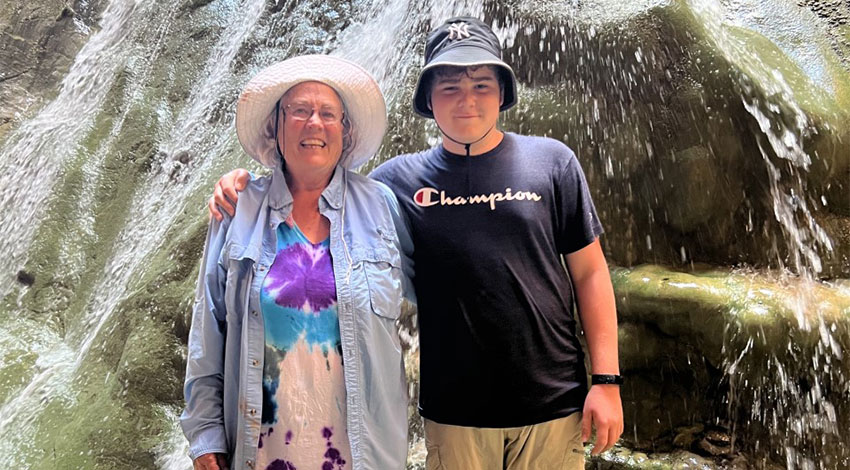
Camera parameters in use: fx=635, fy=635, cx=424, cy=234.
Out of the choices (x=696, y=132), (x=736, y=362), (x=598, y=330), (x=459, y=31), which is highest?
(x=696, y=132)

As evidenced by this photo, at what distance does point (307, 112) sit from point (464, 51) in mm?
515

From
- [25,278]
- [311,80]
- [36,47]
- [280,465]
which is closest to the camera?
[280,465]

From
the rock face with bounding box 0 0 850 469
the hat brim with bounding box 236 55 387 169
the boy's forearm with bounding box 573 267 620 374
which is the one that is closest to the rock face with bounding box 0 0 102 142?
the rock face with bounding box 0 0 850 469

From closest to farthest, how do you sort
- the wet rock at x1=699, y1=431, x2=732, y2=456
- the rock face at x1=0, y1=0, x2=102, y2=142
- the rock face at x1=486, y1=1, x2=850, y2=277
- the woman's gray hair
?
the woman's gray hair
the wet rock at x1=699, y1=431, x2=732, y2=456
the rock face at x1=486, y1=1, x2=850, y2=277
the rock face at x1=0, y1=0, x2=102, y2=142

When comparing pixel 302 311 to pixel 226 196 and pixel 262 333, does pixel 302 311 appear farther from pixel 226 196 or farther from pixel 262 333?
pixel 226 196

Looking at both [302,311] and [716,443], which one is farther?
[716,443]

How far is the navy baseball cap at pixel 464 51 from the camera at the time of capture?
1.93 metres

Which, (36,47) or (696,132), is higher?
(36,47)

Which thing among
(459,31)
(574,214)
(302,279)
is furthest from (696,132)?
(302,279)

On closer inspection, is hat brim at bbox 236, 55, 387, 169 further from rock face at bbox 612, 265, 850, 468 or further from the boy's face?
rock face at bbox 612, 265, 850, 468

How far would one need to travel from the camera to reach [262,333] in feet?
5.73

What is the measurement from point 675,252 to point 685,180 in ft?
1.35

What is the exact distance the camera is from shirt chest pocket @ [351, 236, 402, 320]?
5.90 ft

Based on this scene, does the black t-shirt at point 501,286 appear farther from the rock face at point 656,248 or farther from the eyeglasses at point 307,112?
the rock face at point 656,248
